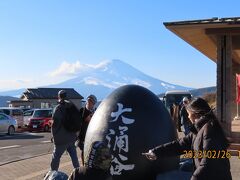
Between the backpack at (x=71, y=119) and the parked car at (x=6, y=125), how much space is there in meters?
17.3

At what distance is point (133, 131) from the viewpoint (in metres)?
5.89

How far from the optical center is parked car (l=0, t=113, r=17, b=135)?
82.3 feet

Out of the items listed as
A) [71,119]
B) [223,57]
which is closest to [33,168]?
[71,119]

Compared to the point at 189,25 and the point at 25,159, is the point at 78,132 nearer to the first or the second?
the point at 25,159

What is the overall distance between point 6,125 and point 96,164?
73.3 feet

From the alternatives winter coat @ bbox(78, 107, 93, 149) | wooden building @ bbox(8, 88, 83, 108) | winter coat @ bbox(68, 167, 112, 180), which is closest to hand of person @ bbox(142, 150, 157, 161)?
winter coat @ bbox(68, 167, 112, 180)

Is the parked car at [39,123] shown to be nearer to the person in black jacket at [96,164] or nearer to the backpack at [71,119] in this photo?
the backpack at [71,119]

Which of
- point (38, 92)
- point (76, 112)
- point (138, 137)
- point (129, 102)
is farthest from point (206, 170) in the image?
point (38, 92)

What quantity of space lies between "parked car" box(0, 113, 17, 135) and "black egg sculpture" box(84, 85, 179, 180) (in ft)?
64.3

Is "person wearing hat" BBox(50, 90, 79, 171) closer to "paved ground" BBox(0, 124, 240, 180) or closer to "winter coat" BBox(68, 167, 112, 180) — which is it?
"paved ground" BBox(0, 124, 240, 180)

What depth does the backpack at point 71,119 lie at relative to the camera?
8.42 m

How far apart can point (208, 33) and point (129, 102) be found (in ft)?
29.1

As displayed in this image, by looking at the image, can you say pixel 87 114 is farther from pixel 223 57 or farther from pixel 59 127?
pixel 223 57

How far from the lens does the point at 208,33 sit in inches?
570
